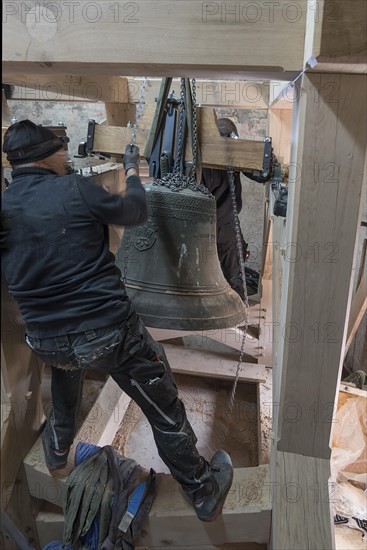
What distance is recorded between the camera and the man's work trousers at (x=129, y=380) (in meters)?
1.26

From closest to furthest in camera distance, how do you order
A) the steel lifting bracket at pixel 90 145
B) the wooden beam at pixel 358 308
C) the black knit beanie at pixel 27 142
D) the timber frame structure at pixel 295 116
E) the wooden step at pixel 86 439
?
the timber frame structure at pixel 295 116
the black knit beanie at pixel 27 142
the wooden step at pixel 86 439
the steel lifting bracket at pixel 90 145
the wooden beam at pixel 358 308

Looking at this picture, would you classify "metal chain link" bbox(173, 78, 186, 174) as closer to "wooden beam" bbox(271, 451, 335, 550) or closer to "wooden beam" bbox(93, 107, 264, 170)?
"wooden beam" bbox(93, 107, 264, 170)

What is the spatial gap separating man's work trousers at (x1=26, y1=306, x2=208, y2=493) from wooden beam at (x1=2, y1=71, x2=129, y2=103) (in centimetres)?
77

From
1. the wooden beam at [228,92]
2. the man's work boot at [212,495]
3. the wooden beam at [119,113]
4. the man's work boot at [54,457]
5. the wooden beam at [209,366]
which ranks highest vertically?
the wooden beam at [228,92]

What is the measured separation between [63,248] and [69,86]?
0.77 metres

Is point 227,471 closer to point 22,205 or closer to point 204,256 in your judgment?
point 204,256

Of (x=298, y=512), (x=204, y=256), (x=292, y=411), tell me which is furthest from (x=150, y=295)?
(x=298, y=512)

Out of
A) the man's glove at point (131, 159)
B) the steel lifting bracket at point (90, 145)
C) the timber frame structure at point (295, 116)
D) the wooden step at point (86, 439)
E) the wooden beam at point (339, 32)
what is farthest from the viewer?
the steel lifting bracket at point (90, 145)

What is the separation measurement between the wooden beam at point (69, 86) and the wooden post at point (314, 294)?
788 mm

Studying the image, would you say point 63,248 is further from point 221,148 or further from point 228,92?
point 228,92

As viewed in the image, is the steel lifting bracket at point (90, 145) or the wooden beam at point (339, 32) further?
the steel lifting bracket at point (90, 145)

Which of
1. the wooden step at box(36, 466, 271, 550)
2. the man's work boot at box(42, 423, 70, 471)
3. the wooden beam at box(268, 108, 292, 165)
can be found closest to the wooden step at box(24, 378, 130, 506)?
the man's work boot at box(42, 423, 70, 471)

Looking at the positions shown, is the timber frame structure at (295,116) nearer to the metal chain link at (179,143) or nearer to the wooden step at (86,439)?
the wooden step at (86,439)

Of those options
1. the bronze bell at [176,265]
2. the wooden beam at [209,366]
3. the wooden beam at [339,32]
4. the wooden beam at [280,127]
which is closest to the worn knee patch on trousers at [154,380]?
the bronze bell at [176,265]
